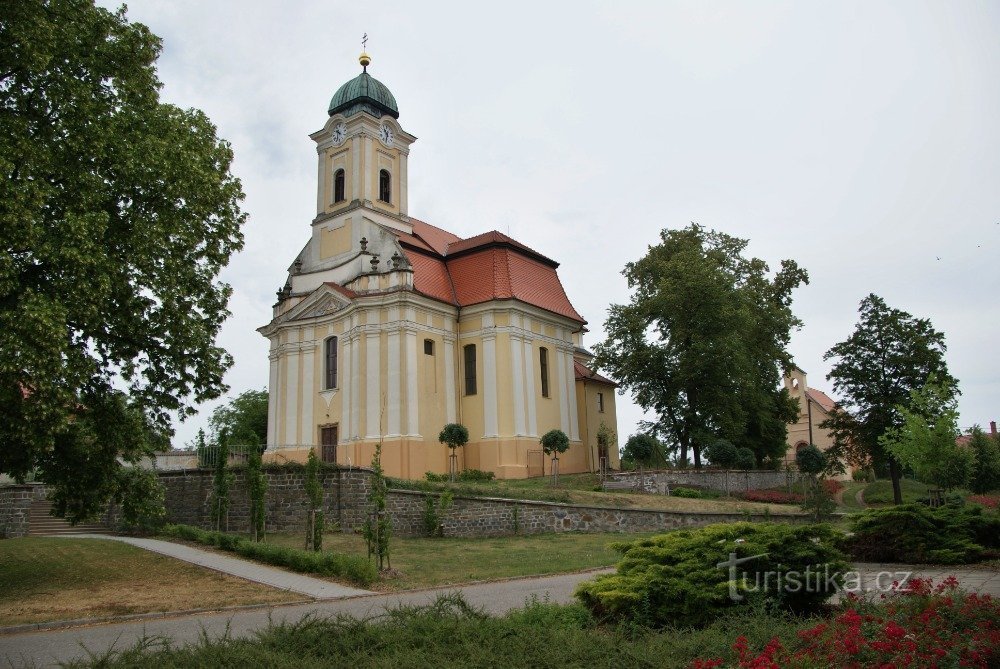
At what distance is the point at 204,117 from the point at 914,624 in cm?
1447

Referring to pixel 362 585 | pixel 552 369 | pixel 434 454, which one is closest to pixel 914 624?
pixel 362 585

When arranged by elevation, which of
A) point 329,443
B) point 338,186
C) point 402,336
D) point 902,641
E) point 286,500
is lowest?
point 902,641

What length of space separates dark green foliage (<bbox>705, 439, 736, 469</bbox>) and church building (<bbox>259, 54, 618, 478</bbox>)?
725 centimetres

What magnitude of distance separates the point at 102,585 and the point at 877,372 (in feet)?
106

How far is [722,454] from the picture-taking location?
107ft

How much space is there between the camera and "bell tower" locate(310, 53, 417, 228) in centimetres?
3878

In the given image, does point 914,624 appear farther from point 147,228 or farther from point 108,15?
point 108,15

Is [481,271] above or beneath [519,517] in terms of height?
above

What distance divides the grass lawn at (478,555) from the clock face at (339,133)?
24.5 m

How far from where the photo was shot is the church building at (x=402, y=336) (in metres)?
34.2

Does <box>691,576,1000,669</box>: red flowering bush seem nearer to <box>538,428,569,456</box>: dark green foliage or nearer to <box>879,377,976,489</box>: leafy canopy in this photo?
<box>879,377,976,489</box>: leafy canopy

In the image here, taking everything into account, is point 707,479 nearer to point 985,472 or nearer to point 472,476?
point 472,476

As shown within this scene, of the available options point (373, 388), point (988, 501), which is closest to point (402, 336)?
point (373, 388)

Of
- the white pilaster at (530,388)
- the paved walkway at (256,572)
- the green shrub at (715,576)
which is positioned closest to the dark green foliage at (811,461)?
the white pilaster at (530,388)
